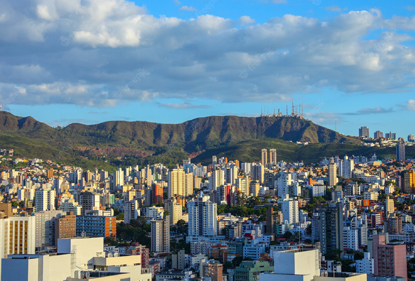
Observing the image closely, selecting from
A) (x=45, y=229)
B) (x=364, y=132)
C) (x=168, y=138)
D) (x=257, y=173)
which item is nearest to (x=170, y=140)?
(x=168, y=138)

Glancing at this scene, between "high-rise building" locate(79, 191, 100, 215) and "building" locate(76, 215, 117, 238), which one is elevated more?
"high-rise building" locate(79, 191, 100, 215)

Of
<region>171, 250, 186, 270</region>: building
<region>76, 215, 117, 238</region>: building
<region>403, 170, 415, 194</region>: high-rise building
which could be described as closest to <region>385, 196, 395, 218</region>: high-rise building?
<region>403, 170, 415, 194</region>: high-rise building

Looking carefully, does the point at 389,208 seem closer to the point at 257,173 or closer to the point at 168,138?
the point at 257,173

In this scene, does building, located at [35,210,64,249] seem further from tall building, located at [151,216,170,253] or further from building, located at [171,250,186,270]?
building, located at [171,250,186,270]

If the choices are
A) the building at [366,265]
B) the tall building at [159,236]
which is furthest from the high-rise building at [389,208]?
the building at [366,265]

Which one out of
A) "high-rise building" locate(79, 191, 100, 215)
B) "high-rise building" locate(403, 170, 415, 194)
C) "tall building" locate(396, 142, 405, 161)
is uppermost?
"tall building" locate(396, 142, 405, 161)

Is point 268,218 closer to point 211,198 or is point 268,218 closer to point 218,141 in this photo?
point 211,198

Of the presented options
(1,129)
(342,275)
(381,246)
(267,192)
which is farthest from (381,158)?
(342,275)
